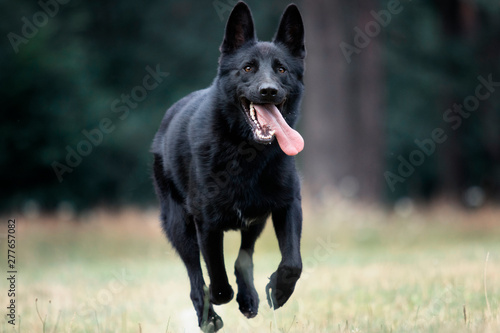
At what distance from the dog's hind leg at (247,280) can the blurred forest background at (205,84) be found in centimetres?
843

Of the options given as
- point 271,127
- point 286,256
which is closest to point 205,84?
point 271,127

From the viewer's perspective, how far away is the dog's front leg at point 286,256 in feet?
14.3

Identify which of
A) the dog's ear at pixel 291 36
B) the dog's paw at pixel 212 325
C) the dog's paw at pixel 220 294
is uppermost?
the dog's ear at pixel 291 36

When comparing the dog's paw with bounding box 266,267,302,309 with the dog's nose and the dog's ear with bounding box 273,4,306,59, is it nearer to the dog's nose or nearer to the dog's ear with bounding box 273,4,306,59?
the dog's nose

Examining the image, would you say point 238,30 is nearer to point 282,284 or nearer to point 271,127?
point 271,127

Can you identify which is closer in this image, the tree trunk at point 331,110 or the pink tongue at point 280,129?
the pink tongue at point 280,129

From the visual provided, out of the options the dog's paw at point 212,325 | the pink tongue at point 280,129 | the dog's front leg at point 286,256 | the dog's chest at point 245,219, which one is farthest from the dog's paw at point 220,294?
the pink tongue at point 280,129

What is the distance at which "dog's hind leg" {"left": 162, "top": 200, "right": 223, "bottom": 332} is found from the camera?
15.6 ft

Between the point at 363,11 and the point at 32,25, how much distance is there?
25.7ft

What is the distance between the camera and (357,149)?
17047 millimetres

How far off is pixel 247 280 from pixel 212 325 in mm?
432

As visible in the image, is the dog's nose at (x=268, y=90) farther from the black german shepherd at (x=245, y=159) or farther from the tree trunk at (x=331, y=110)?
the tree trunk at (x=331, y=110)

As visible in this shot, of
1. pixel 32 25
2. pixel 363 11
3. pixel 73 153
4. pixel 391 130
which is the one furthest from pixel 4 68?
pixel 391 130

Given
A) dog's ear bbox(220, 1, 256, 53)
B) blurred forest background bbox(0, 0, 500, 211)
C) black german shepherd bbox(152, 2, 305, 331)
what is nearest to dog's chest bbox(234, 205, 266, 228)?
black german shepherd bbox(152, 2, 305, 331)
